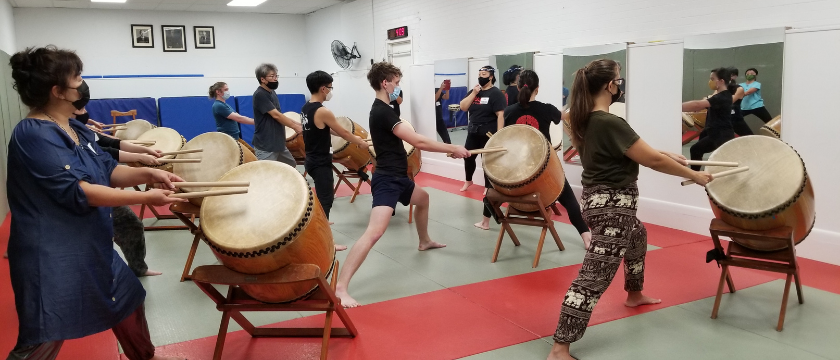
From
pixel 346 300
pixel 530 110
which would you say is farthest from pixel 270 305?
pixel 530 110

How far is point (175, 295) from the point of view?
153 inches

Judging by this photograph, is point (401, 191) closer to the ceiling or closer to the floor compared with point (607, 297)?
closer to the ceiling

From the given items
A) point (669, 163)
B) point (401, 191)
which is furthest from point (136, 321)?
point (669, 163)

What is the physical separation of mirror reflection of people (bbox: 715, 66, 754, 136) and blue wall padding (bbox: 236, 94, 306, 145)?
9.01m

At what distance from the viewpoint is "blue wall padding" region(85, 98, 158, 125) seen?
11.0 meters

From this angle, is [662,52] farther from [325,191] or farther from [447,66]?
[447,66]

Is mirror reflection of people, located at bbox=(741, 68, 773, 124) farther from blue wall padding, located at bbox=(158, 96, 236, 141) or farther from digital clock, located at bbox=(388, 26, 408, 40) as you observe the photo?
blue wall padding, located at bbox=(158, 96, 236, 141)

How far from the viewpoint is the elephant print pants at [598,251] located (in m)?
2.71

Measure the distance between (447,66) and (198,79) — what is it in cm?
634

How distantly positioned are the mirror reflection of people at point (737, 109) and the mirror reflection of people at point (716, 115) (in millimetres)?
24

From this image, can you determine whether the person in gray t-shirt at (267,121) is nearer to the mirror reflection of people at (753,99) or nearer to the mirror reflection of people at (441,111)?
the mirror reflection of people at (441,111)

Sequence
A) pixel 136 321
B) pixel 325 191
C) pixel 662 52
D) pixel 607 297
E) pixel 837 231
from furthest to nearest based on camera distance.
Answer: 1. pixel 662 52
2. pixel 325 191
3. pixel 837 231
4. pixel 607 297
5. pixel 136 321

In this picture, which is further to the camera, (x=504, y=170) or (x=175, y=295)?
(x=504, y=170)

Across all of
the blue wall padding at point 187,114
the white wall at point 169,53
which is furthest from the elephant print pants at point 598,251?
the white wall at point 169,53
